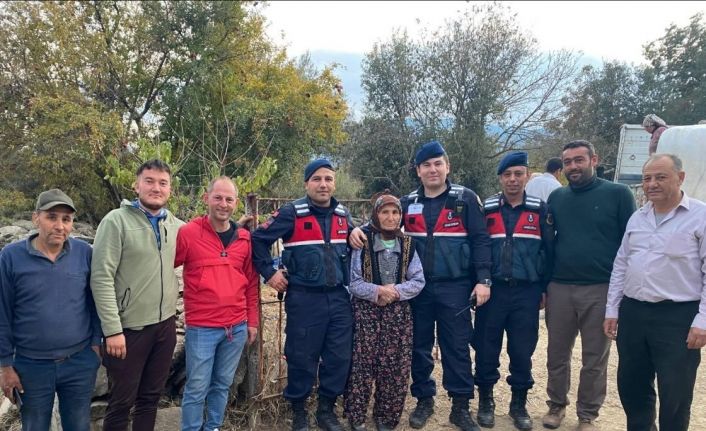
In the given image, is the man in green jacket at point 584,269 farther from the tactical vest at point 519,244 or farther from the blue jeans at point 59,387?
the blue jeans at point 59,387

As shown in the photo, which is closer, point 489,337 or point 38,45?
point 489,337

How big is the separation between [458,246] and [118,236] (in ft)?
8.02

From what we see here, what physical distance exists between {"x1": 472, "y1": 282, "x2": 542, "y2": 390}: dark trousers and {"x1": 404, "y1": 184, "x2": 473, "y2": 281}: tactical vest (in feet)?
1.16

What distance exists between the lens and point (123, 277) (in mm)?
2918

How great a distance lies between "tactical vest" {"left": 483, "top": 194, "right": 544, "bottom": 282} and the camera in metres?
3.83

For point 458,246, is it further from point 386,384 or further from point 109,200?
point 109,200

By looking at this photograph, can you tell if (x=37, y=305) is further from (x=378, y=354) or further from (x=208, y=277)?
(x=378, y=354)

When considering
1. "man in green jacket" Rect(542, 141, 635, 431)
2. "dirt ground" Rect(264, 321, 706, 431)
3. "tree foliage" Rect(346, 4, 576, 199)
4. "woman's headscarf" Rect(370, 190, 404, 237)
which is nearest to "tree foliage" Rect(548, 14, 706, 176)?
"tree foliage" Rect(346, 4, 576, 199)

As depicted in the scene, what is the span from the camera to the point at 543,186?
640cm

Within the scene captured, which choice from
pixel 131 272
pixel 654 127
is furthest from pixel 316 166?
pixel 654 127

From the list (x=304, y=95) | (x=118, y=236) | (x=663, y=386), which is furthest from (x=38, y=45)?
(x=663, y=386)

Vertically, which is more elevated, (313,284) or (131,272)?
(131,272)

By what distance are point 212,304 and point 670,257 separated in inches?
118

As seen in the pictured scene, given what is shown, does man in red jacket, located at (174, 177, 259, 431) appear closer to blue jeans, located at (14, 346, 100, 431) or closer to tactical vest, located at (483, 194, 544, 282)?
blue jeans, located at (14, 346, 100, 431)
